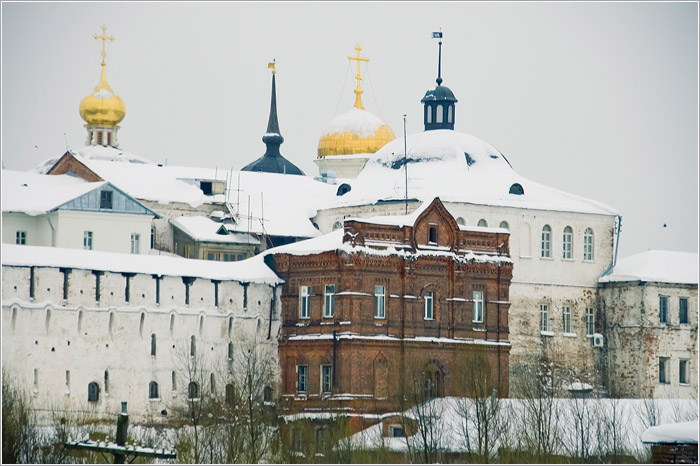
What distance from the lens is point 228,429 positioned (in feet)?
244

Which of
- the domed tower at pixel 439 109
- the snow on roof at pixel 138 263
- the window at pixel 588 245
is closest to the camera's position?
the snow on roof at pixel 138 263

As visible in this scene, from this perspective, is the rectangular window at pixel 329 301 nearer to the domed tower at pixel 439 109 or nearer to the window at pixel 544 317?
the window at pixel 544 317

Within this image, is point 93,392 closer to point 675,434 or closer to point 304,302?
point 304,302

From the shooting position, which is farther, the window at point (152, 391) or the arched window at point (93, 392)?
the window at point (152, 391)

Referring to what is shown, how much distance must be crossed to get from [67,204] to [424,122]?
58.3 feet

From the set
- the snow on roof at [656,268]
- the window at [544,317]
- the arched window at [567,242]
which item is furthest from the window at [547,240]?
the snow on roof at [656,268]

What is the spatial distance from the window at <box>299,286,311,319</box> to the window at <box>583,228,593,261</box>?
14991 mm

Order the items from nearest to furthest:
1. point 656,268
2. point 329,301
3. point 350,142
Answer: point 329,301
point 656,268
point 350,142

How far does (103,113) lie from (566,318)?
32399 millimetres

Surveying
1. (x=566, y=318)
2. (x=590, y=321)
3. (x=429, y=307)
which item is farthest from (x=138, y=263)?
(x=590, y=321)

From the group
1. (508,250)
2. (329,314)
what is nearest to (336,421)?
(329,314)

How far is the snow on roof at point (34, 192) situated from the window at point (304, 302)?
30.9 feet

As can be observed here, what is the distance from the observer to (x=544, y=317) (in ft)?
309

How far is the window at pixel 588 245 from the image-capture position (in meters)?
96.4
